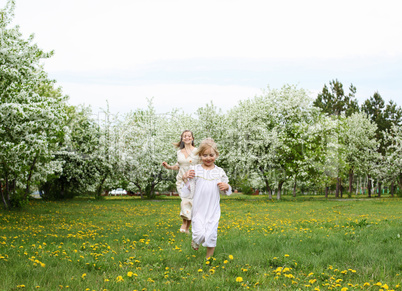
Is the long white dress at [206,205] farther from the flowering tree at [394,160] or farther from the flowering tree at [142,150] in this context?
the flowering tree at [394,160]

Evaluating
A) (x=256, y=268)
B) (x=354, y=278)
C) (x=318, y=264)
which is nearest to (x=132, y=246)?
(x=256, y=268)

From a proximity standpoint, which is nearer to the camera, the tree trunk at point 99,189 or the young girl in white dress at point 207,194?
the young girl in white dress at point 207,194

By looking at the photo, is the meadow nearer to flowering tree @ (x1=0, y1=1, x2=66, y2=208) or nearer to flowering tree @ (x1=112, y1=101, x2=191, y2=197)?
flowering tree @ (x1=0, y1=1, x2=66, y2=208)

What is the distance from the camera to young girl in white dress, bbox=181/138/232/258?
23.5 feet

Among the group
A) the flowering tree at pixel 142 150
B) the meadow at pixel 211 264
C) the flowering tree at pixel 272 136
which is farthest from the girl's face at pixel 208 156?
the flowering tree at pixel 142 150

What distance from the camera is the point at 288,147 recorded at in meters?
37.8

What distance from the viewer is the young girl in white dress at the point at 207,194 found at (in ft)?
23.5

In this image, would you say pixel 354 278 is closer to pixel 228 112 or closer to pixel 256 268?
pixel 256 268

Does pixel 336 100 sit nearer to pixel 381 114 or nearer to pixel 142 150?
pixel 381 114

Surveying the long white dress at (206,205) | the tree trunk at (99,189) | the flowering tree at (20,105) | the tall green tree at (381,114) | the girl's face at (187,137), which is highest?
the tall green tree at (381,114)

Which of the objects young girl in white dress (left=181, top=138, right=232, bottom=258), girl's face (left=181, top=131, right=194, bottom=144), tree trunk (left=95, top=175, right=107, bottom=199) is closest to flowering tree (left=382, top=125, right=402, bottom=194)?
tree trunk (left=95, top=175, right=107, bottom=199)

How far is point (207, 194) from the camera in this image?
287 inches

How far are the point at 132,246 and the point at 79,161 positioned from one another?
101 feet

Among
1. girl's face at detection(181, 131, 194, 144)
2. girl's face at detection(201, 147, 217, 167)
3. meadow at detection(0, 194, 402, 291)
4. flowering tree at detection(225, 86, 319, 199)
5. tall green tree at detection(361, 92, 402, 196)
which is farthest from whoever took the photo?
tall green tree at detection(361, 92, 402, 196)
